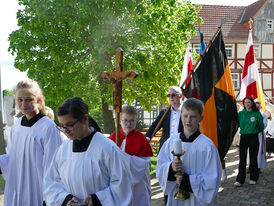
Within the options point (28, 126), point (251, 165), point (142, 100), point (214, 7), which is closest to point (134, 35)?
point (142, 100)

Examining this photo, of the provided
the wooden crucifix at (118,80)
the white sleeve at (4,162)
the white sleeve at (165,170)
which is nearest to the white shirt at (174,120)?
the wooden crucifix at (118,80)

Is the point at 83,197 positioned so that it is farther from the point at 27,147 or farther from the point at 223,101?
the point at 223,101

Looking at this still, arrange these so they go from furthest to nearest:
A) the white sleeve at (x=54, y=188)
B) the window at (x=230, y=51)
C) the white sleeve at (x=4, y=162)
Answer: the window at (x=230, y=51) → the white sleeve at (x=4, y=162) → the white sleeve at (x=54, y=188)

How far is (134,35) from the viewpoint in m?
13.7

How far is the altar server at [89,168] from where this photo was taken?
260cm

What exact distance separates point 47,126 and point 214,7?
3162 centimetres

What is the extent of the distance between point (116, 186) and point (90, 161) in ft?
0.87

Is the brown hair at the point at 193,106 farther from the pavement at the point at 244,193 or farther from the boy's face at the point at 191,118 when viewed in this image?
the pavement at the point at 244,193

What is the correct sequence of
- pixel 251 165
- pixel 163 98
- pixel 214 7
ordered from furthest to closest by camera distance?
pixel 214 7 < pixel 163 98 < pixel 251 165

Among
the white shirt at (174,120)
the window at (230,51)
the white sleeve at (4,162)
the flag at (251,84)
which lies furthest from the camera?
the window at (230,51)

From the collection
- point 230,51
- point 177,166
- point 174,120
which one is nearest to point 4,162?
point 177,166

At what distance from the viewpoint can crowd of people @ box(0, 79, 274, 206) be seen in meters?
2.62

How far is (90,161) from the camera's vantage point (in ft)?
8.57

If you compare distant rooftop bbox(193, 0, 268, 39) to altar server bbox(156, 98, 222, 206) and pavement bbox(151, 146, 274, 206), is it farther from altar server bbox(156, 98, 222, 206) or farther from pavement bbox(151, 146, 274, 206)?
altar server bbox(156, 98, 222, 206)
